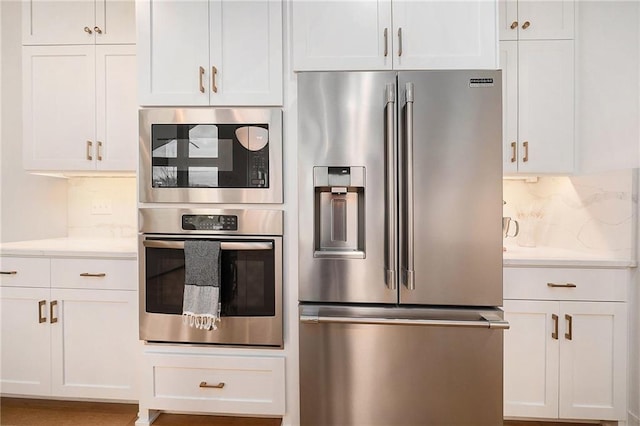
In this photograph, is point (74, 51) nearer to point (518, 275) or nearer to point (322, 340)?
point (322, 340)

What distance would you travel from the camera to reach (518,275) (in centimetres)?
184

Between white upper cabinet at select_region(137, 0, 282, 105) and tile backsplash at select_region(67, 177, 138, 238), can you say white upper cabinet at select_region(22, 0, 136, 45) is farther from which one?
tile backsplash at select_region(67, 177, 138, 238)

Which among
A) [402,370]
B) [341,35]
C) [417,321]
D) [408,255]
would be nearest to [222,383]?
[402,370]

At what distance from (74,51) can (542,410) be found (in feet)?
10.9

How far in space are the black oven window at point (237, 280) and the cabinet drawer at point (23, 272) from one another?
2.38 ft

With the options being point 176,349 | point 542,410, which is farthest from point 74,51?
point 542,410

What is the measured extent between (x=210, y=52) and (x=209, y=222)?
2.79ft

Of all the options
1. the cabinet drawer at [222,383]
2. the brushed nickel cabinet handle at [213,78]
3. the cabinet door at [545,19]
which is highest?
the cabinet door at [545,19]

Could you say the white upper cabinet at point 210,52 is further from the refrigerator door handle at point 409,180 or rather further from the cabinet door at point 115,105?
→ the refrigerator door handle at point 409,180

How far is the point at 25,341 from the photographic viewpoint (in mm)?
2006

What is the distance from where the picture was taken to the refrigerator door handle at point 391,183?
146 cm

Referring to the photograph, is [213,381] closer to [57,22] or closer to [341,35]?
[341,35]

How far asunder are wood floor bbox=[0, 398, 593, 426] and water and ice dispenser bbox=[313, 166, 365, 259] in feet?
3.65

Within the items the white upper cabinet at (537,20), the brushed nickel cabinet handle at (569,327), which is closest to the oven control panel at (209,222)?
the brushed nickel cabinet handle at (569,327)
